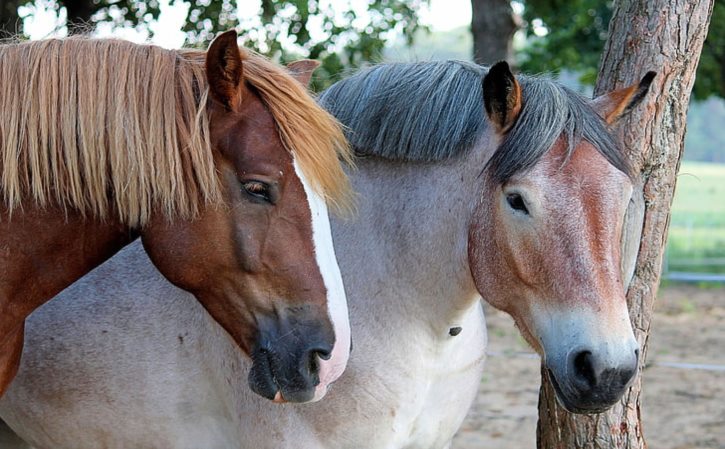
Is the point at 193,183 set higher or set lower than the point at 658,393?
higher

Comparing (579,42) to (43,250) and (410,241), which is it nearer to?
(410,241)

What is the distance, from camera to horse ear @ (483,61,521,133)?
8.63ft

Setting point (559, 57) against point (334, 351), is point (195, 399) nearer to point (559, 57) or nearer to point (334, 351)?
point (334, 351)

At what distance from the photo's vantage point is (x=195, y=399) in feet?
9.95


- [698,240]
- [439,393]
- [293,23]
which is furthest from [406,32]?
[698,240]

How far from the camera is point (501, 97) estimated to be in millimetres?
2695

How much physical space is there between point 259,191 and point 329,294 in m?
0.34

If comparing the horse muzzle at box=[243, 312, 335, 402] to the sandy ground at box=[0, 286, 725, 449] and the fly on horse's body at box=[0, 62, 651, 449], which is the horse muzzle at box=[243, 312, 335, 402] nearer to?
the fly on horse's body at box=[0, 62, 651, 449]

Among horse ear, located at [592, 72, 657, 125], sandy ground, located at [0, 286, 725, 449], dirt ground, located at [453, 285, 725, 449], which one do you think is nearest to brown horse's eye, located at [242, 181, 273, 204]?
horse ear, located at [592, 72, 657, 125]

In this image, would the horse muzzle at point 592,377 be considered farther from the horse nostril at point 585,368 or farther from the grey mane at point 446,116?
the grey mane at point 446,116

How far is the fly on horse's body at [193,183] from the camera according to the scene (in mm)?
2285

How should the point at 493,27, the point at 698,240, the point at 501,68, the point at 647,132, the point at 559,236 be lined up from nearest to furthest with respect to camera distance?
the point at 559,236 → the point at 501,68 → the point at 647,132 → the point at 493,27 → the point at 698,240

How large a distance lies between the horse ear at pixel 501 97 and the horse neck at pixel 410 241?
0.13 meters

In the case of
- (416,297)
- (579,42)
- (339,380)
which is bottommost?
(579,42)
